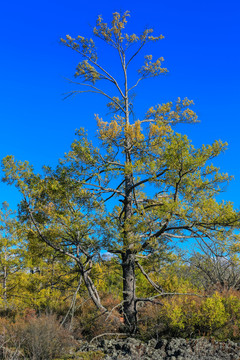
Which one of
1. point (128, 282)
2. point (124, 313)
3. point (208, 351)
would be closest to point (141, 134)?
point (128, 282)

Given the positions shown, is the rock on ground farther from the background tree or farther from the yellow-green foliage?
the background tree

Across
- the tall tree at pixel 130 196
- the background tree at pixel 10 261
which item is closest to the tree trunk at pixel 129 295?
the tall tree at pixel 130 196

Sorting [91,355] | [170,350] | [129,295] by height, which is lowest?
[91,355]

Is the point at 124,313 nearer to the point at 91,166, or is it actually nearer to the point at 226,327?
the point at 226,327

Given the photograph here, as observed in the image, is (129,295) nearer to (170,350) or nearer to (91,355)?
(91,355)

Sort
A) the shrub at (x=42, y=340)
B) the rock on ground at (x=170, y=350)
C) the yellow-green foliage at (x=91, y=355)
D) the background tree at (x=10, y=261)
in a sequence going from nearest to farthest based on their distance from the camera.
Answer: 1. the rock on ground at (x=170, y=350)
2. the yellow-green foliage at (x=91, y=355)
3. the shrub at (x=42, y=340)
4. the background tree at (x=10, y=261)

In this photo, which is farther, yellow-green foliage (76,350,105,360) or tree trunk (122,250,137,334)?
tree trunk (122,250,137,334)

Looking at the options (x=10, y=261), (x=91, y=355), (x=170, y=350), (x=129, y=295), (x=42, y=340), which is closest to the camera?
(x=170, y=350)

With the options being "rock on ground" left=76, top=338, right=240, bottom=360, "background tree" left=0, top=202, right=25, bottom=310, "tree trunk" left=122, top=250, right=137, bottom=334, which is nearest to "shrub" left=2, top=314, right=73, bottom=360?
"rock on ground" left=76, top=338, right=240, bottom=360

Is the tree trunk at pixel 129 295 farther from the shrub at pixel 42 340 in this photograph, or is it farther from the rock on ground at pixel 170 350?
the shrub at pixel 42 340

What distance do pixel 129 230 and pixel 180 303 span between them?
2.38 m

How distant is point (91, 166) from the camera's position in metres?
10.3

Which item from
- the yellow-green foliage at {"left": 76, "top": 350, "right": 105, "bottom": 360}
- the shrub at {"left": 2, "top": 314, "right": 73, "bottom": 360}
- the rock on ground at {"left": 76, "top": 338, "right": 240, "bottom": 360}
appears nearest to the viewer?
the rock on ground at {"left": 76, "top": 338, "right": 240, "bottom": 360}

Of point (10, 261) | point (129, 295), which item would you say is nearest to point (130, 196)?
point (129, 295)
